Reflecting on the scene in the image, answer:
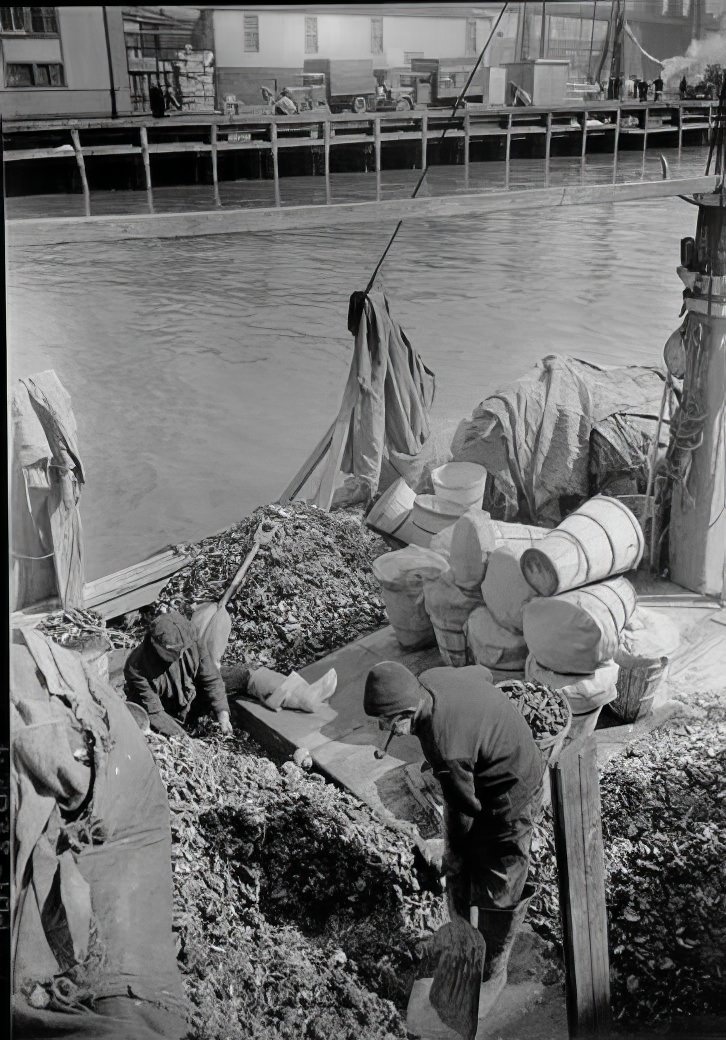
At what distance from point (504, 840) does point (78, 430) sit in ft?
8.27

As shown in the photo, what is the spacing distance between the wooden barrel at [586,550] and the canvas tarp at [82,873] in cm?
192

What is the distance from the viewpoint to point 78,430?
4262mm

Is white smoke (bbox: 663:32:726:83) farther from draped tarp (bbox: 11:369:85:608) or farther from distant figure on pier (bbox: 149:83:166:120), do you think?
draped tarp (bbox: 11:369:85:608)

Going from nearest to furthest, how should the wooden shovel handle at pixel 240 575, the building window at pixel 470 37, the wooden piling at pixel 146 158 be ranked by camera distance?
the building window at pixel 470 37 < the wooden piling at pixel 146 158 < the wooden shovel handle at pixel 240 575

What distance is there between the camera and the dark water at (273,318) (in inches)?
165

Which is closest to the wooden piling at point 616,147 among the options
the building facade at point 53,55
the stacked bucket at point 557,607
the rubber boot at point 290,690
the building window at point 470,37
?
the building window at point 470,37

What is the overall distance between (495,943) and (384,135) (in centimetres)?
343

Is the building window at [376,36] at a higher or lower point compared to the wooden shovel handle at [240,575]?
higher

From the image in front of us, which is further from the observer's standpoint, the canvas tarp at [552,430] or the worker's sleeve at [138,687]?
the canvas tarp at [552,430]

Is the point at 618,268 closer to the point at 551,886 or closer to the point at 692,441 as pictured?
the point at 692,441

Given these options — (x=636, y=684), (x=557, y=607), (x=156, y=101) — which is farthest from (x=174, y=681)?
(x=156, y=101)

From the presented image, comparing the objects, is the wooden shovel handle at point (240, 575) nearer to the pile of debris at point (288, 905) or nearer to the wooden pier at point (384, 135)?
the pile of debris at point (288, 905)

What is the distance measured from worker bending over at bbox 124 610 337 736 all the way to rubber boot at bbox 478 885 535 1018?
3.82ft

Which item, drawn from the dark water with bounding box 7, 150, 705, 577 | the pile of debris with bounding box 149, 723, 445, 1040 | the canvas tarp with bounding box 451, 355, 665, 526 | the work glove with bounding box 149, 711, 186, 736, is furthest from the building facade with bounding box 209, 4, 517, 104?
the pile of debris with bounding box 149, 723, 445, 1040
